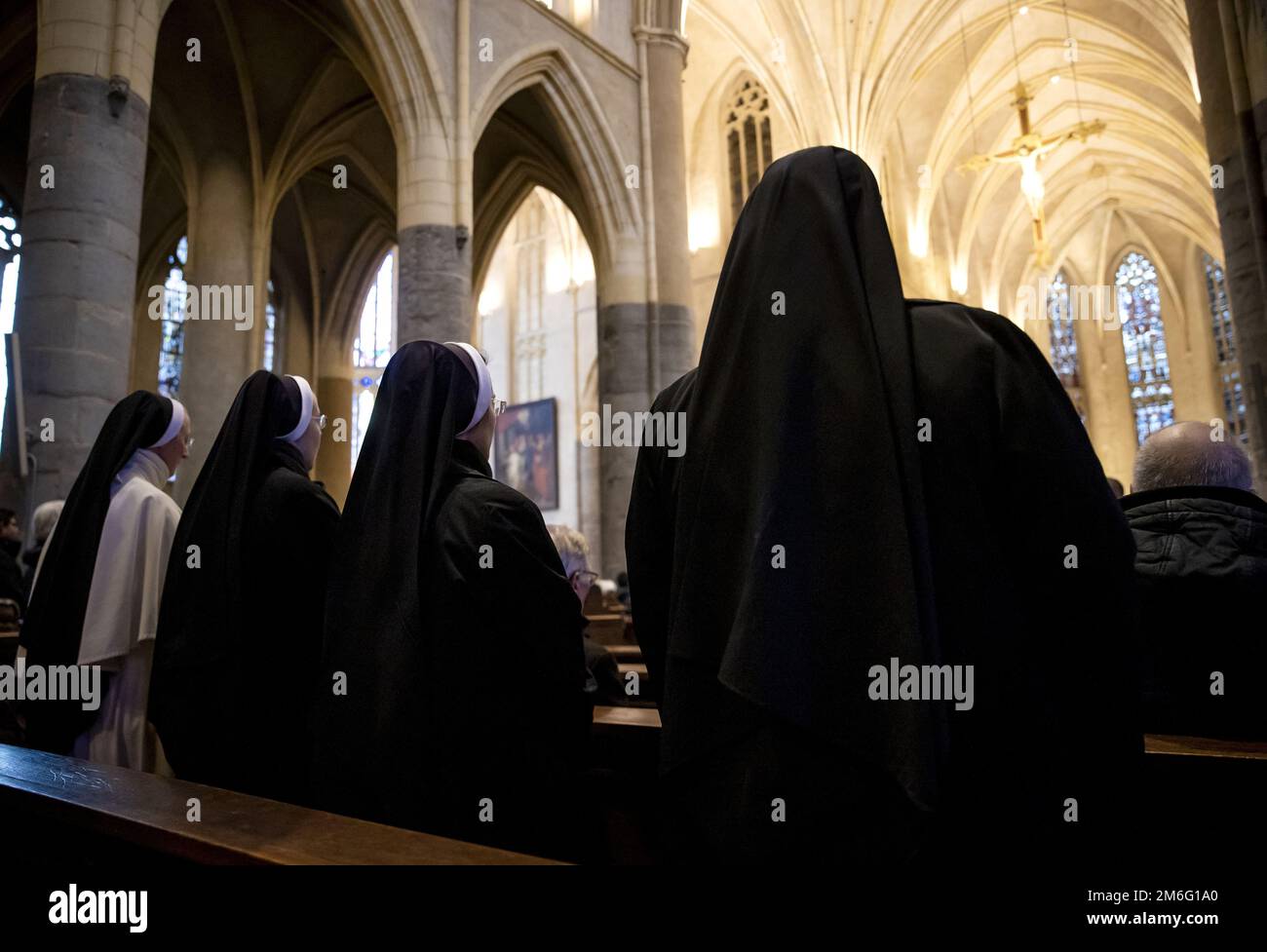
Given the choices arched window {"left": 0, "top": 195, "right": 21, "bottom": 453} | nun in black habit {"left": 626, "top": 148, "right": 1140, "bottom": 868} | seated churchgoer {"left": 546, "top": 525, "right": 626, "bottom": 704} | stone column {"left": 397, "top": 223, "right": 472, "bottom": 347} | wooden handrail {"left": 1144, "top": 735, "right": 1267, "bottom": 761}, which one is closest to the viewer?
nun in black habit {"left": 626, "top": 148, "right": 1140, "bottom": 868}

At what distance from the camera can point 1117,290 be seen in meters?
31.8

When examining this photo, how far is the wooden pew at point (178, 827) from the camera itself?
1.22m

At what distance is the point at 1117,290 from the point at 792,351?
3560 centimetres

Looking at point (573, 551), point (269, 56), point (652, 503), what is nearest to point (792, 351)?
point (652, 503)

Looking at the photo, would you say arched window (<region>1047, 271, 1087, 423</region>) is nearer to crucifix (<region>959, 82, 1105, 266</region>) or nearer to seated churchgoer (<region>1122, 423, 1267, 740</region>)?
crucifix (<region>959, 82, 1105, 266</region>)

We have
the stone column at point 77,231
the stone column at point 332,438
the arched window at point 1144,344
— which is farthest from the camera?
the arched window at point 1144,344

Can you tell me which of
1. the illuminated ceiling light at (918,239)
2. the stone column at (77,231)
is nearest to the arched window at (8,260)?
the stone column at (77,231)

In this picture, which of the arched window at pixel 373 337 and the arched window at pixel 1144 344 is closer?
the arched window at pixel 373 337

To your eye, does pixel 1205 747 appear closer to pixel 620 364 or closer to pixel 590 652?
pixel 590 652

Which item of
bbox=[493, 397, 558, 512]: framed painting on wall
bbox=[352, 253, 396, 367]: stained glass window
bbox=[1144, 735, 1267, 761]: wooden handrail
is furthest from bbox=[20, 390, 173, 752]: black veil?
bbox=[352, 253, 396, 367]: stained glass window

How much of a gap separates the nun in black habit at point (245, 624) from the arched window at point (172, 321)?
49.9 ft

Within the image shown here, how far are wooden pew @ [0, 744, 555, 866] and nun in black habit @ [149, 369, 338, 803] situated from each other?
0.51m

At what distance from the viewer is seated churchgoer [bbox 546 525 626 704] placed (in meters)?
3.00

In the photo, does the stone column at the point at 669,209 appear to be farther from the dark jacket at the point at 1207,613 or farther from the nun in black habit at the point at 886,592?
the nun in black habit at the point at 886,592
